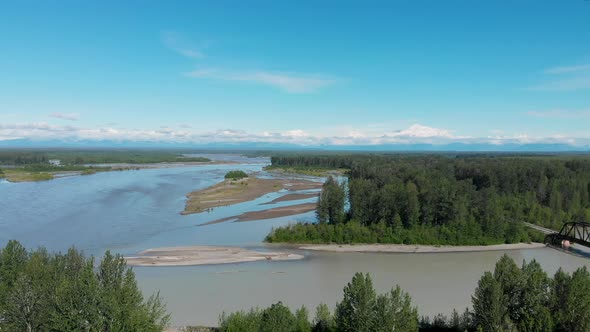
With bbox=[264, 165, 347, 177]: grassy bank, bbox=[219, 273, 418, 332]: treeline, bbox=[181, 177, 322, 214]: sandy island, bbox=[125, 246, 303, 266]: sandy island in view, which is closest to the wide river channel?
bbox=[125, 246, 303, 266]: sandy island

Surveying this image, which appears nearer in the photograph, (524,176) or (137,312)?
(137,312)

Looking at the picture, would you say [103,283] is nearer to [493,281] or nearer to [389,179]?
[493,281]

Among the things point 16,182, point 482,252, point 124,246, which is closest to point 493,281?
point 482,252

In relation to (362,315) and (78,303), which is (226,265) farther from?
(362,315)

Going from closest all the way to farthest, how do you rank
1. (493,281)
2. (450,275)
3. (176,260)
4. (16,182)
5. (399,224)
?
(493,281), (450,275), (176,260), (399,224), (16,182)

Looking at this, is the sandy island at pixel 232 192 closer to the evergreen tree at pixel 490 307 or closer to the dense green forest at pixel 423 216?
the dense green forest at pixel 423 216
